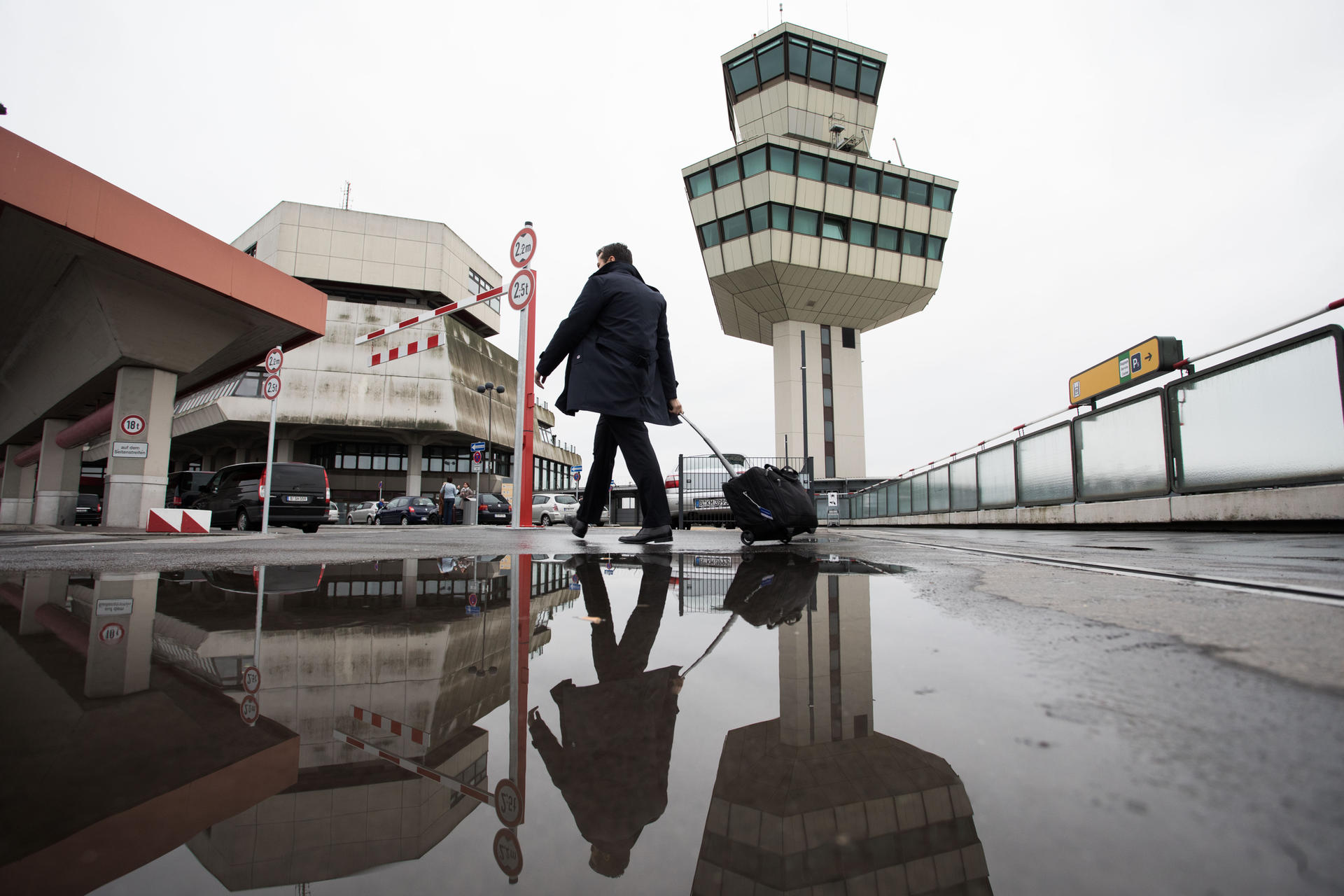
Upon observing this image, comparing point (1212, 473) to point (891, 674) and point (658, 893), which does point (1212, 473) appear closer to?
point (891, 674)

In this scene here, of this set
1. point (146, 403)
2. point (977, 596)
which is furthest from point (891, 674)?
A: point (146, 403)

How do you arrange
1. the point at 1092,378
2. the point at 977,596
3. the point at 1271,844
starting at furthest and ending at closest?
1. the point at 1092,378
2. the point at 977,596
3. the point at 1271,844

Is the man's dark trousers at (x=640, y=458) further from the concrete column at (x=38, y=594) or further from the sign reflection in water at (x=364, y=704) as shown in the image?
the concrete column at (x=38, y=594)

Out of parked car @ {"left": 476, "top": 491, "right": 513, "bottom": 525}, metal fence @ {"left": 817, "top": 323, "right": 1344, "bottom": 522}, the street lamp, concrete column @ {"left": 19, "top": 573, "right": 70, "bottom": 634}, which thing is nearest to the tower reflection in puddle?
concrete column @ {"left": 19, "top": 573, "right": 70, "bottom": 634}

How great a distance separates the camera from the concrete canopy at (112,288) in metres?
7.26

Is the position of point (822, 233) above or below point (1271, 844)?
above

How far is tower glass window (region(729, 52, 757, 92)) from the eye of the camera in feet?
111

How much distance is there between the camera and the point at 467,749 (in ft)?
2.19

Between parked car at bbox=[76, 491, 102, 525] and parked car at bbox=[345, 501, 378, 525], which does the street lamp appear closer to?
parked car at bbox=[345, 501, 378, 525]

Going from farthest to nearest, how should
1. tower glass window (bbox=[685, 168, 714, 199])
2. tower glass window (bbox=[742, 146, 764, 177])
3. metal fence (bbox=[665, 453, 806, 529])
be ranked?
1. tower glass window (bbox=[685, 168, 714, 199])
2. tower glass window (bbox=[742, 146, 764, 177])
3. metal fence (bbox=[665, 453, 806, 529])

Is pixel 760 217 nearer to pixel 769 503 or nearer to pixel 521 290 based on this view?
pixel 521 290

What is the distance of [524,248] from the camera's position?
35.4ft

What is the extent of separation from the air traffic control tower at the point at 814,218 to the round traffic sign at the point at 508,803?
3299 centimetres

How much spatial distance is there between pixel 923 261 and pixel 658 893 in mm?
38294
